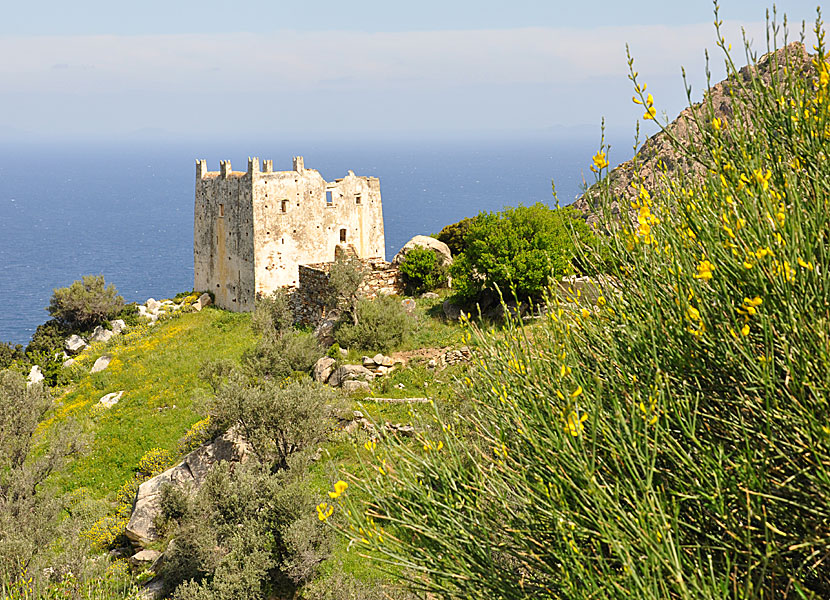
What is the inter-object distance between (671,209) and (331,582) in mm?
9352

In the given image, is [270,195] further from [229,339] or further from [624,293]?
[624,293]

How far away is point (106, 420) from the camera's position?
86.3 feet

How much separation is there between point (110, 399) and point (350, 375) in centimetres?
1260

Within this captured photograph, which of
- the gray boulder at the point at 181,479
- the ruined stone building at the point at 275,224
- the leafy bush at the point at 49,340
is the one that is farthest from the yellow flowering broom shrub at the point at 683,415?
the leafy bush at the point at 49,340

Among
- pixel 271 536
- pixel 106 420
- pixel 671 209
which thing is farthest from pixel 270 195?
pixel 671 209

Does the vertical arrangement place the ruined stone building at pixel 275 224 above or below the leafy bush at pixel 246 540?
above

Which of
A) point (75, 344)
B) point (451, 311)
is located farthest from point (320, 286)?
point (75, 344)

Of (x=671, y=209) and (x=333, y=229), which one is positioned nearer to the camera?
(x=671, y=209)

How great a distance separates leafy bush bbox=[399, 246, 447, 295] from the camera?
3122 centimetres

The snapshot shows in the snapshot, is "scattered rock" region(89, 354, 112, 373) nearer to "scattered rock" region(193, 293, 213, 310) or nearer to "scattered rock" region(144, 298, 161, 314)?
"scattered rock" region(193, 293, 213, 310)

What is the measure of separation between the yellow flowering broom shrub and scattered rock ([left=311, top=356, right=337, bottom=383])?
54.7ft

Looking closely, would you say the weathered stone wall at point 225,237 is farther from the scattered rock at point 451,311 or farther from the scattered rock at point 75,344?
the scattered rock at point 451,311

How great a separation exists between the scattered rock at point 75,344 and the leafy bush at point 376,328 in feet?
70.7

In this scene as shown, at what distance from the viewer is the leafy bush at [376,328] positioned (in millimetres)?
23906
